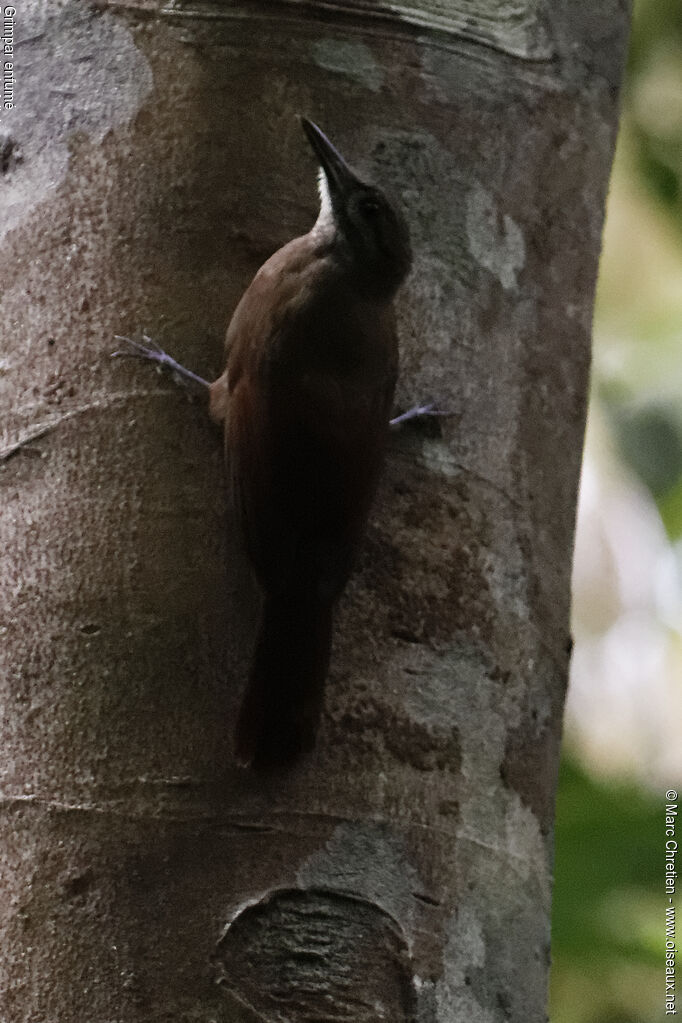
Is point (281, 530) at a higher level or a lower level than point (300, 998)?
higher

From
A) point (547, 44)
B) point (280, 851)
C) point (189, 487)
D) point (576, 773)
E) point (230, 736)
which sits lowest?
point (576, 773)

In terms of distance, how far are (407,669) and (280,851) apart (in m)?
0.27

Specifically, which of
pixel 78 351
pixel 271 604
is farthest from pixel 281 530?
pixel 78 351

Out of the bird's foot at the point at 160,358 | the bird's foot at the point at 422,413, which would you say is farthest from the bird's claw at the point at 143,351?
the bird's foot at the point at 422,413

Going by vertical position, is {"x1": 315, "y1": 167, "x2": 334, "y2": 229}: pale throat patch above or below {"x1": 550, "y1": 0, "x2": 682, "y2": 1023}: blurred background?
above

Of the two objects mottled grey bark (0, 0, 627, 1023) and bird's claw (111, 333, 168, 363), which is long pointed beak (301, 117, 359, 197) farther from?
bird's claw (111, 333, 168, 363)

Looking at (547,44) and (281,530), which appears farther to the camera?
(547,44)

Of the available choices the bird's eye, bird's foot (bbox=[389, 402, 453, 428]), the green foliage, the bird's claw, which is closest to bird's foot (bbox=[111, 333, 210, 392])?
the bird's claw

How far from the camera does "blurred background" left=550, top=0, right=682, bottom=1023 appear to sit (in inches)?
98.1

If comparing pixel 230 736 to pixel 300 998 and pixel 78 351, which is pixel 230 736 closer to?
pixel 300 998

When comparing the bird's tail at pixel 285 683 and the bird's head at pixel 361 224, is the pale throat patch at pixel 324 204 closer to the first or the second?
the bird's head at pixel 361 224

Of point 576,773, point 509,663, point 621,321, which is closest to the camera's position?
point 509,663

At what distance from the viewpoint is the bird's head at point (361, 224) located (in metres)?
1.84

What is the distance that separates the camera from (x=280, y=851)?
155 cm
